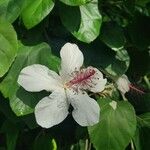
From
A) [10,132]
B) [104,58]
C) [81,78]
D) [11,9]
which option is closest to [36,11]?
[11,9]

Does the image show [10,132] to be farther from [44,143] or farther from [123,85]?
[123,85]

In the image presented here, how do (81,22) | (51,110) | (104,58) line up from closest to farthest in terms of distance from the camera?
(51,110) < (81,22) < (104,58)

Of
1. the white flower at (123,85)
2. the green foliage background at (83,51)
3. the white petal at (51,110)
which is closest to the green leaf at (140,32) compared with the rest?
the green foliage background at (83,51)

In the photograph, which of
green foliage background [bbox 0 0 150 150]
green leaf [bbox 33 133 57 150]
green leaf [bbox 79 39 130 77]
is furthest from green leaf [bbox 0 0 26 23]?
green leaf [bbox 33 133 57 150]

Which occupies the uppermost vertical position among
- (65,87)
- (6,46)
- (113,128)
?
(6,46)

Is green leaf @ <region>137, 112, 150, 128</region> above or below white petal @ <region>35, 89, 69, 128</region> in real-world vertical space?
below

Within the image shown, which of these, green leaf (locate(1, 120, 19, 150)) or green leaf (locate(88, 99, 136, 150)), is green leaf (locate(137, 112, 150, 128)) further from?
green leaf (locate(1, 120, 19, 150))

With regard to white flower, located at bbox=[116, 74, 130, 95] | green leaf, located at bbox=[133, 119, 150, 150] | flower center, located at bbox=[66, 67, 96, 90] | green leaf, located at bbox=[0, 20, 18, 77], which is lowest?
green leaf, located at bbox=[133, 119, 150, 150]

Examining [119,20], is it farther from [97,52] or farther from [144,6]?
[97,52]
